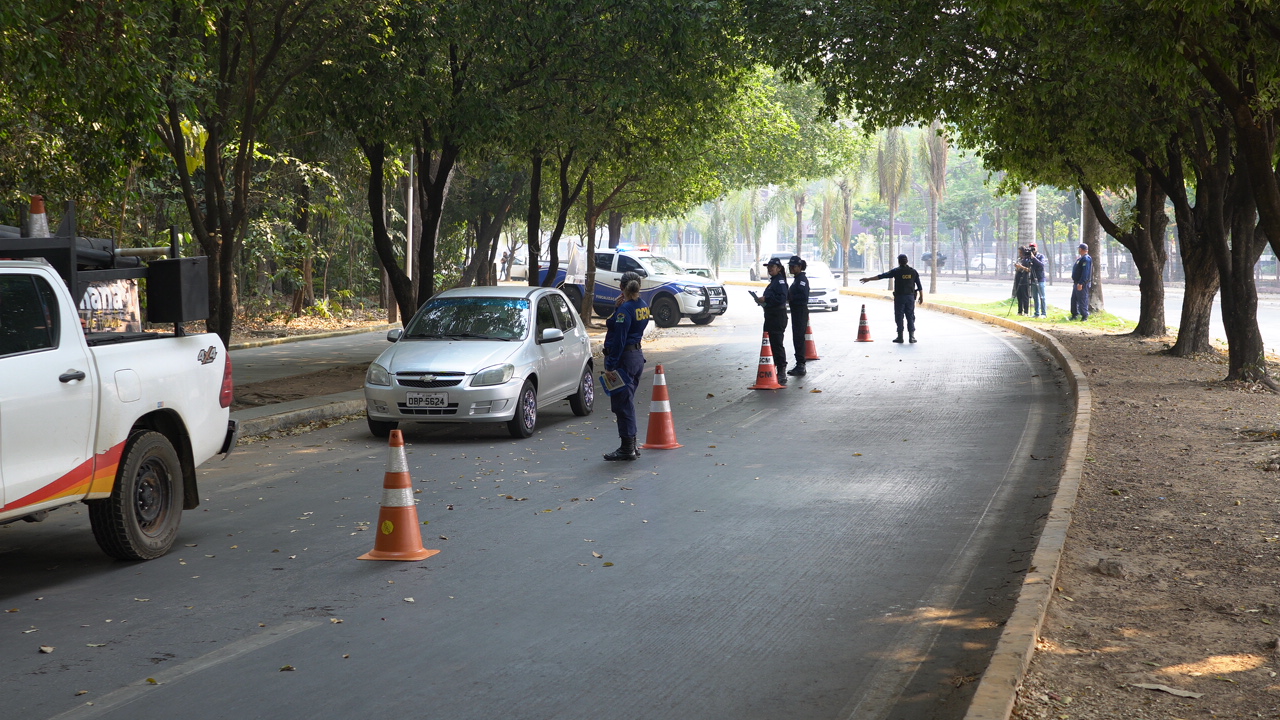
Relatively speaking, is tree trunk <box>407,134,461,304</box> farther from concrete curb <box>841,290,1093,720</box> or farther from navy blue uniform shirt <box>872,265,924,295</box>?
concrete curb <box>841,290,1093,720</box>

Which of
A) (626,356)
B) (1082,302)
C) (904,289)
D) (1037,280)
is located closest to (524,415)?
(626,356)

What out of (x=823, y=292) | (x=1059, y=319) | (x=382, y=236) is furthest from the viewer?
(x=823, y=292)

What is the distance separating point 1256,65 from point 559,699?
10947 mm

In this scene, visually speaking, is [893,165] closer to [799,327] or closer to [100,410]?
[799,327]

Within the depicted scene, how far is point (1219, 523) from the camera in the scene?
7855 millimetres

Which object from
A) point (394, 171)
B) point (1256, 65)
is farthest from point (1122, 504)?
point (394, 171)

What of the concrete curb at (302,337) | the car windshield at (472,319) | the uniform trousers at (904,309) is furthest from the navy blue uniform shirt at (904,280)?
the concrete curb at (302,337)

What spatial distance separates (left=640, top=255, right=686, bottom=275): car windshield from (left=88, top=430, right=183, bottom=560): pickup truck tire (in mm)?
24191

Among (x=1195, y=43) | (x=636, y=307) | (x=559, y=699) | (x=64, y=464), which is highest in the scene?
(x=1195, y=43)

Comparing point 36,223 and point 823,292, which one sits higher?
point 36,223

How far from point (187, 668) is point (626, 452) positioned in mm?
6049

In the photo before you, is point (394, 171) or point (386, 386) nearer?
point (386, 386)

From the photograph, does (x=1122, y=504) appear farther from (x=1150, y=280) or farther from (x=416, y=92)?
(x=1150, y=280)

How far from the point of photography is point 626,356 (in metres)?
11.3
